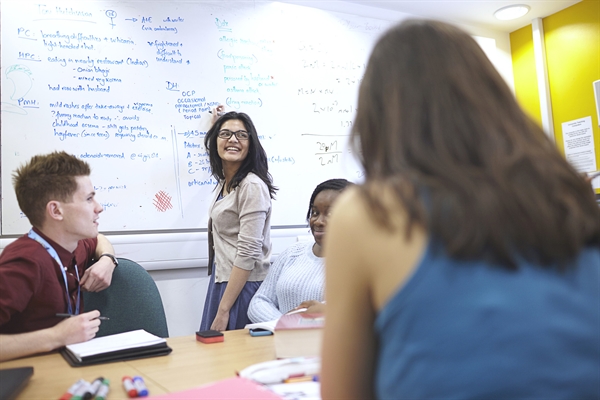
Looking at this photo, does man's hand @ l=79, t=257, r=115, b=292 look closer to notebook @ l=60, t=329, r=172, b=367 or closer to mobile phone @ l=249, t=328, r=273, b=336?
notebook @ l=60, t=329, r=172, b=367

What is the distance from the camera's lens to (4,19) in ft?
8.39

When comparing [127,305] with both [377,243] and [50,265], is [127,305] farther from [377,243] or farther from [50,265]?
[377,243]

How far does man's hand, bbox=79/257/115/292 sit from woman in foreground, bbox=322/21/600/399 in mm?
1226

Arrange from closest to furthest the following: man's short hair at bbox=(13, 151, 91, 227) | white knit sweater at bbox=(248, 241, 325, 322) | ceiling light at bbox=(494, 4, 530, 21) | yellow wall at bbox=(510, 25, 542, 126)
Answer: man's short hair at bbox=(13, 151, 91, 227) < white knit sweater at bbox=(248, 241, 325, 322) < ceiling light at bbox=(494, 4, 530, 21) < yellow wall at bbox=(510, 25, 542, 126)

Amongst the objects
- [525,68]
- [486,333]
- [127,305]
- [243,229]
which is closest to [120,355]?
[127,305]

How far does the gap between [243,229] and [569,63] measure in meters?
2.80

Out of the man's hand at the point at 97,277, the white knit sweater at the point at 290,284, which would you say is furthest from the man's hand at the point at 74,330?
the white knit sweater at the point at 290,284

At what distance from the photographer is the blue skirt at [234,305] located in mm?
2398

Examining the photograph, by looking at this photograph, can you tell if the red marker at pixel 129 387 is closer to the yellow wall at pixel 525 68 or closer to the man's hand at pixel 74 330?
the man's hand at pixel 74 330

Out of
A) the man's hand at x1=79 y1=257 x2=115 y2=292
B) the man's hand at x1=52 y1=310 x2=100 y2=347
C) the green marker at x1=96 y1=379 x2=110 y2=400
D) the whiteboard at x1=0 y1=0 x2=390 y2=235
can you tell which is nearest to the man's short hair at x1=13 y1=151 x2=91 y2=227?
Result: the man's hand at x1=79 y1=257 x2=115 y2=292

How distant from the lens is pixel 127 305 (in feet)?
5.82

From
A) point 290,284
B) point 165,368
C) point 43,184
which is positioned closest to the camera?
point 165,368

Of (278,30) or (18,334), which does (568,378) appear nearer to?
(18,334)

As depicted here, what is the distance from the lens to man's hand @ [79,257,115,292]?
1680mm
